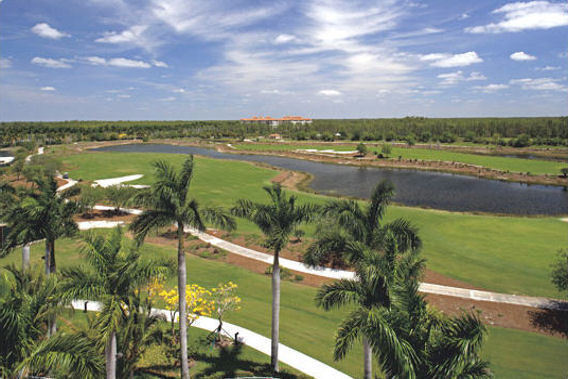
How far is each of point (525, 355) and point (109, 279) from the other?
22.1m

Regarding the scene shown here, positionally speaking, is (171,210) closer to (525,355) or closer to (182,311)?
(182,311)

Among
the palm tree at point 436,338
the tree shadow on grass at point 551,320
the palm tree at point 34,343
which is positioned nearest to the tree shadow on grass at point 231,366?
the palm tree at point 34,343

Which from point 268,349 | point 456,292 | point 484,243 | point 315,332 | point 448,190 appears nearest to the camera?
point 268,349

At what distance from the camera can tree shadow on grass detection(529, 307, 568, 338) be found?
21.7m

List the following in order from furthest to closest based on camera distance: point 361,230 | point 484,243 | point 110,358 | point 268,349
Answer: point 484,243 → point 268,349 → point 361,230 → point 110,358

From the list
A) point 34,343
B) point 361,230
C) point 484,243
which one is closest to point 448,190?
point 484,243

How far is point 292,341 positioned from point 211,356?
469 cm

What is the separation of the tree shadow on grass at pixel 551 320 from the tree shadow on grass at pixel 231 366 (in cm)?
1722

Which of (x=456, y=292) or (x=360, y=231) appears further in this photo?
Result: (x=456, y=292)

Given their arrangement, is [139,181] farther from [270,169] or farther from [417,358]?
[417,358]

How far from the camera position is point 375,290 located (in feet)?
40.5

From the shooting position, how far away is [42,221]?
17.4m

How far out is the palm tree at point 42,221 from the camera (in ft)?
56.0

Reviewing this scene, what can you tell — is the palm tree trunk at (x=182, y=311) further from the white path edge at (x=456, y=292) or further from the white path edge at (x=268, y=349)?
the white path edge at (x=456, y=292)
